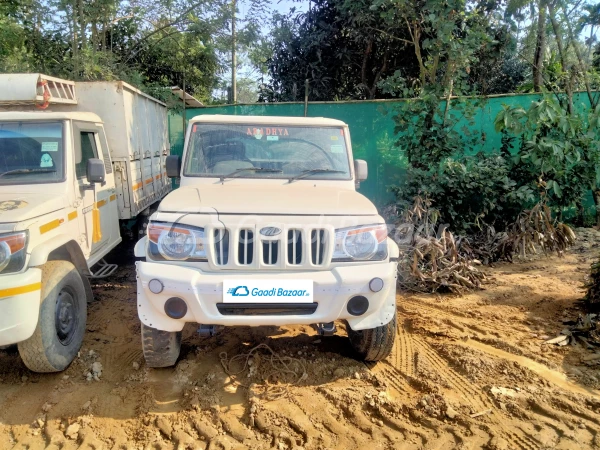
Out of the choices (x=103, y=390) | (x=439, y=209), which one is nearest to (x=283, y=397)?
(x=103, y=390)

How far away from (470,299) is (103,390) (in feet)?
11.5

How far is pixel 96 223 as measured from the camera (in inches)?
179

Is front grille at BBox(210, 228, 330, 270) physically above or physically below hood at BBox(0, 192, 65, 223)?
below

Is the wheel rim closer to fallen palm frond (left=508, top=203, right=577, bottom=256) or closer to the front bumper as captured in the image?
the front bumper

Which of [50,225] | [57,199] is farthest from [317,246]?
[57,199]

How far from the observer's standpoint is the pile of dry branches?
5.05 meters

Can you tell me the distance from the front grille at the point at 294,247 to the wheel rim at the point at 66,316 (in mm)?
1796

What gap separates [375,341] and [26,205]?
2633mm

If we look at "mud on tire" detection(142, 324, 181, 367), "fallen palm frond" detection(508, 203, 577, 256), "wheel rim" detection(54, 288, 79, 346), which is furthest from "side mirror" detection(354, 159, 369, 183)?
"fallen palm frond" detection(508, 203, 577, 256)

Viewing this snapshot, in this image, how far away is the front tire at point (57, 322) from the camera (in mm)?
3176

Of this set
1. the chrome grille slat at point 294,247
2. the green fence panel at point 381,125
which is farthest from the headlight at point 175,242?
the green fence panel at point 381,125

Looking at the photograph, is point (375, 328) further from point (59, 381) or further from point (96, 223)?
point (96, 223)

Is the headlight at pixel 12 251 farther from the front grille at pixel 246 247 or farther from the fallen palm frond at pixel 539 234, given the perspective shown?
the fallen palm frond at pixel 539 234

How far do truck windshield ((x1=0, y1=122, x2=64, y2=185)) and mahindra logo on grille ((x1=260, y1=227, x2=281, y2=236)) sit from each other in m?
2.04
